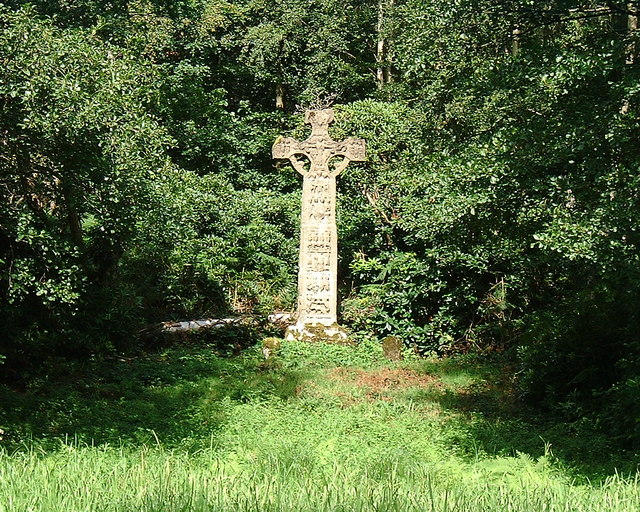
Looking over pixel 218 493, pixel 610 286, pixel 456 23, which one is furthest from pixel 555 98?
pixel 218 493

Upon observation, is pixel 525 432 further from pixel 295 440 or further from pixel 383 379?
pixel 383 379

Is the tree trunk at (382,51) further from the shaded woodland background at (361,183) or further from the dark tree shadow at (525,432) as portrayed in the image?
the dark tree shadow at (525,432)

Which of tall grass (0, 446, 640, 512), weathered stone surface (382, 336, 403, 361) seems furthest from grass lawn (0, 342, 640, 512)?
weathered stone surface (382, 336, 403, 361)

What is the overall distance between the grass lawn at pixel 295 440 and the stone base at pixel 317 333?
0.48 m

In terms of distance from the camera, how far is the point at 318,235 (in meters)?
14.3

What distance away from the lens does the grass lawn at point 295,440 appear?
382 cm

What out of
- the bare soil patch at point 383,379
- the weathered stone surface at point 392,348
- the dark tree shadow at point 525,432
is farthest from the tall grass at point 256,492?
the weathered stone surface at point 392,348

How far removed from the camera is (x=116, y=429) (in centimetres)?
775

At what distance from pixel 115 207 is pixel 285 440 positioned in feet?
11.6

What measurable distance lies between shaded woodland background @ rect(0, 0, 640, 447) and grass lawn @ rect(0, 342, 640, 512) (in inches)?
33.3

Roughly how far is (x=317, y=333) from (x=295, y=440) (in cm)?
637

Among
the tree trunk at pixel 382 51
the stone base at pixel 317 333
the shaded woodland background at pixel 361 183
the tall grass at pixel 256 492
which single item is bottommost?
the stone base at pixel 317 333

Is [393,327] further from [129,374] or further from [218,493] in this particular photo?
[218,493]

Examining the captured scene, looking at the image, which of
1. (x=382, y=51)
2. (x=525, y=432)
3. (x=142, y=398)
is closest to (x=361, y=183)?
(x=142, y=398)
